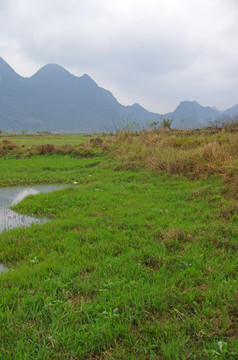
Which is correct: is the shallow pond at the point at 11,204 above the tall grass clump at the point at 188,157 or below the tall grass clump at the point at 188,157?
below

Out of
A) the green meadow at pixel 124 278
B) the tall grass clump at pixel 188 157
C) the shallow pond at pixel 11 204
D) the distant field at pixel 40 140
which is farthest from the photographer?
the distant field at pixel 40 140

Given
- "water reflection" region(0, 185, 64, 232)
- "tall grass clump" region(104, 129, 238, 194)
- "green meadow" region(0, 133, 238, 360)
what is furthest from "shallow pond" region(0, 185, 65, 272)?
"tall grass clump" region(104, 129, 238, 194)

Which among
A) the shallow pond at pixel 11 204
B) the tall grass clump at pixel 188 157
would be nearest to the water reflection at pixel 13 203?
the shallow pond at pixel 11 204

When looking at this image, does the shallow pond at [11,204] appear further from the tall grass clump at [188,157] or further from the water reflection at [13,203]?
the tall grass clump at [188,157]

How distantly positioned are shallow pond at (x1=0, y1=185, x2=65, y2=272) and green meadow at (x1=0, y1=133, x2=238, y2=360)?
1.09 feet

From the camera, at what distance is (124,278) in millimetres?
3430

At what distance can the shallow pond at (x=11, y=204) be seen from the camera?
6.37 m

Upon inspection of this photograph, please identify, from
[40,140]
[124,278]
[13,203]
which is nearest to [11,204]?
[13,203]

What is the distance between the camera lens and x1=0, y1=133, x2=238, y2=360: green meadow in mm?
2453

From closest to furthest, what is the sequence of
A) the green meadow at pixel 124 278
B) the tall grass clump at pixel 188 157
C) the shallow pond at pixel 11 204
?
the green meadow at pixel 124 278
the shallow pond at pixel 11 204
the tall grass clump at pixel 188 157

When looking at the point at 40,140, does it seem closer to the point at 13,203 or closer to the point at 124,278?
the point at 13,203

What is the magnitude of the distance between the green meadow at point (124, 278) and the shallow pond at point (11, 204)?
33 centimetres

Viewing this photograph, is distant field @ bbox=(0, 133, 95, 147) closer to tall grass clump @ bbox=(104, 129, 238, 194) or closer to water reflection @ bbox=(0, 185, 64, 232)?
tall grass clump @ bbox=(104, 129, 238, 194)

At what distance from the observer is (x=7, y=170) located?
1432 centimetres
